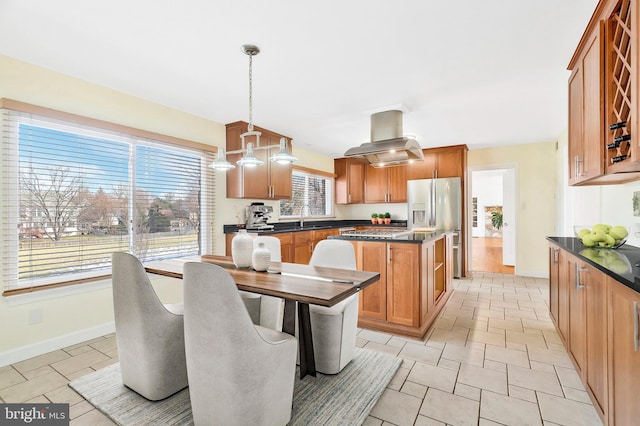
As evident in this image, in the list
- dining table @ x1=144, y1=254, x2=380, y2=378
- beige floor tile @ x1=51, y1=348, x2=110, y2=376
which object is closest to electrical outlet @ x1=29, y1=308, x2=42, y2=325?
beige floor tile @ x1=51, y1=348, x2=110, y2=376

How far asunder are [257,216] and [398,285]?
235 centimetres

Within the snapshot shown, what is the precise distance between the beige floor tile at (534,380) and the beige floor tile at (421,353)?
0.52 meters

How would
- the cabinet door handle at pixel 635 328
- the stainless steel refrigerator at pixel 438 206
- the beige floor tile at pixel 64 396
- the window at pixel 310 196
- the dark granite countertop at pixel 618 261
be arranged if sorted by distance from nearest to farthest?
1. the cabinet door handle at pixel 635 328
2. the dark granite countertop at pixel 618 261
3. the beige floor tile at pixel 64 396
4. the stainless steel refrigerator at pixel 438 206
5. the window at pixel 310 196

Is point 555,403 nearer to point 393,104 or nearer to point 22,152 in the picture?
point 393,104

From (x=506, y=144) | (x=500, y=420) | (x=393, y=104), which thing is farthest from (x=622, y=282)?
(x=506, y=144)

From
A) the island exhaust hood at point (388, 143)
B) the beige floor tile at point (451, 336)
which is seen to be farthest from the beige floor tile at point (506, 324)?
the island exhaust hood at point (388, 143)

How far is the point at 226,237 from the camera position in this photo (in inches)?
164

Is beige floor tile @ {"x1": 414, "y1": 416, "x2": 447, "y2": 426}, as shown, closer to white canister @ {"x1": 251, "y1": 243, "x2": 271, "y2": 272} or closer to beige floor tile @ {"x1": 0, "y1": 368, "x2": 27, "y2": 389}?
white canister @ {"x1": 251, "y1": 243, "x2": 271, "y2": 272}

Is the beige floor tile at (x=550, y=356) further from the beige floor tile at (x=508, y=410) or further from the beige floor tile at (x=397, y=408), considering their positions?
the beige floor tile at (x=397, y=408)

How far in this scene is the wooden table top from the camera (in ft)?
5.03

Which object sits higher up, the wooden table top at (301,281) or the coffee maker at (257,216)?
the coffee maker at (257,216)

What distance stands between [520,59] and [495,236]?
10826 mm

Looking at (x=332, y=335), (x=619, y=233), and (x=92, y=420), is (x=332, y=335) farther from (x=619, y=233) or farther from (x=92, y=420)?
(x=619, y=233)
